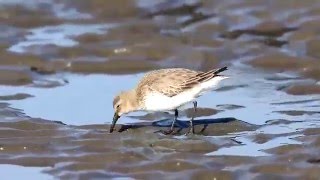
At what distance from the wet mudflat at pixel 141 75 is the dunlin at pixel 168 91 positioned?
253 millimetres

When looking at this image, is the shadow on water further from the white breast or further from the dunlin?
the white breast

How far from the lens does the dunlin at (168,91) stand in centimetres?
1131

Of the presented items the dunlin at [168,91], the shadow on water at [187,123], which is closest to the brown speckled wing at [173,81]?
the dunlin at [168,91]

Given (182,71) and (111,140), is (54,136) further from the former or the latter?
(182,71)

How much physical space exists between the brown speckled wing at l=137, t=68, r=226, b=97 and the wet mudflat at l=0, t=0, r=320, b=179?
0.46 m

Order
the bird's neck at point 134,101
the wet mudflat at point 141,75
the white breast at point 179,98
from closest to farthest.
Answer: the wet mudflat at point 141,75 → the white breast at point 179,98 → the bird's neck at point 134,101

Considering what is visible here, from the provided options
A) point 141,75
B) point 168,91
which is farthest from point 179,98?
point 141,75

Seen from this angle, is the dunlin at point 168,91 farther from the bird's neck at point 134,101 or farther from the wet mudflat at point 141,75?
the wet mudflat at point 141,75

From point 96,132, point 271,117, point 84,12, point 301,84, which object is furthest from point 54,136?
point 84,12

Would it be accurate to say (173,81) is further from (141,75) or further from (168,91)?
(141,75)

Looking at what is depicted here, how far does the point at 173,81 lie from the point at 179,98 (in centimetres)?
22

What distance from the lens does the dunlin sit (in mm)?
11312

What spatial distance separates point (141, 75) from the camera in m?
14.4

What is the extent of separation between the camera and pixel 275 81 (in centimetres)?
1390
